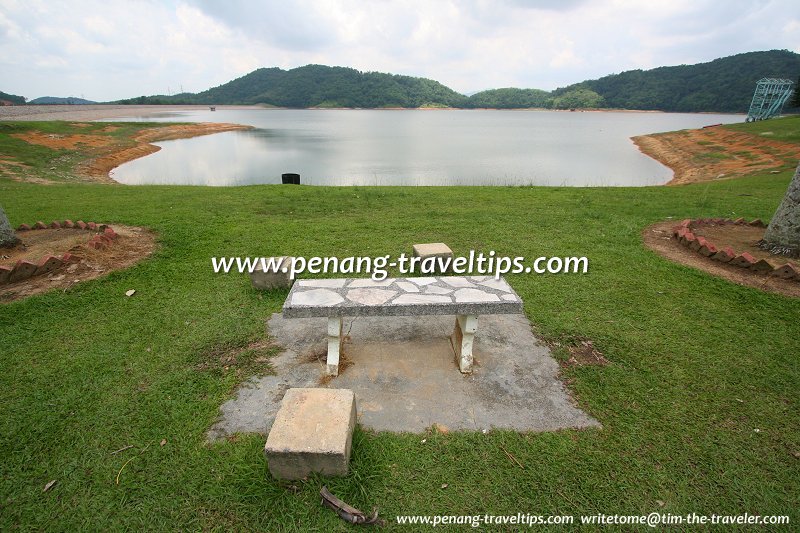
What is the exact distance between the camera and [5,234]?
18.7 feet

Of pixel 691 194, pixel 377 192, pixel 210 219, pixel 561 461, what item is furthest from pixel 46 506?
pixel 691 194

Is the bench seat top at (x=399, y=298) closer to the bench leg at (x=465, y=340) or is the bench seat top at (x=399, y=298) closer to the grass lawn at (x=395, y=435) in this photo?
the bench leg at (x=465, y=340)

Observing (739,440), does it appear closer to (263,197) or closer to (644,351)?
(644,351)

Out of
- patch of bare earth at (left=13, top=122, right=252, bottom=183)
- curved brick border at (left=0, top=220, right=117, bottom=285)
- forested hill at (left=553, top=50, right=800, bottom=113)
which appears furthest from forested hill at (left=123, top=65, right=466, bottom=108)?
curved brick border at (left=0, top=220, right=117, bottom=285)

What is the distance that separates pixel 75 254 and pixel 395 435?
5.40 meters

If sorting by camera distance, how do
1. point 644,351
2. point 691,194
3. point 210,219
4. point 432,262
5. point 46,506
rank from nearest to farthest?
point 46,506 → point 644,351 → point 432,262 → point 210,219 → point 691,194

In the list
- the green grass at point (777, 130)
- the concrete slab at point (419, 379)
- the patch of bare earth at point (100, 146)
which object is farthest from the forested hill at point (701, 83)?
the concrete slab at point (419, 379)

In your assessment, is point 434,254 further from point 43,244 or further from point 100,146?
point 100,146

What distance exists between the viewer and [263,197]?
10695 millimetres

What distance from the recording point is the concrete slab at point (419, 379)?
3.04m

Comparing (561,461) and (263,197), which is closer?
(561,461)

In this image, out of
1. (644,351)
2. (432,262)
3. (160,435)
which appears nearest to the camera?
(160,435)

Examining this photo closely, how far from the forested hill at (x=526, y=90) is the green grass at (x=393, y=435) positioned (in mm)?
97822

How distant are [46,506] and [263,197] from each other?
907 cm
